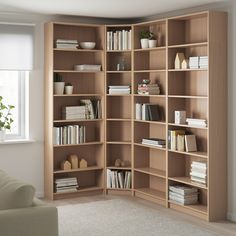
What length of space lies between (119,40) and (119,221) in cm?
249

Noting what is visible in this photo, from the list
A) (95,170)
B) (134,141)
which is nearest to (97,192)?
(95,170)

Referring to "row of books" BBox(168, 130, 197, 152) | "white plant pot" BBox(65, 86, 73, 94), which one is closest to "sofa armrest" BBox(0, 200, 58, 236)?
"row of books" BBox(168, 130, 197, 152)

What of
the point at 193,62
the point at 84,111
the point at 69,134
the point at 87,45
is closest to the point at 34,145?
the point at 69,134

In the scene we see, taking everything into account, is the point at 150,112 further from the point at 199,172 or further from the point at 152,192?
the point at 199,172

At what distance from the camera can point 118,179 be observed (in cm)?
692

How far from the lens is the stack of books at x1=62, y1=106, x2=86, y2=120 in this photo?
21.9ft

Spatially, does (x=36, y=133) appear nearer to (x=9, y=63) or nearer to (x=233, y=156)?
(x=9, y=63)

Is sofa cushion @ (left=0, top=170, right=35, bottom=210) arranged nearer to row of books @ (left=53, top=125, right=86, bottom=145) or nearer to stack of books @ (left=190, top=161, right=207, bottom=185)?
stack of books @ (left=190, top=161, right=207, bottom=185)

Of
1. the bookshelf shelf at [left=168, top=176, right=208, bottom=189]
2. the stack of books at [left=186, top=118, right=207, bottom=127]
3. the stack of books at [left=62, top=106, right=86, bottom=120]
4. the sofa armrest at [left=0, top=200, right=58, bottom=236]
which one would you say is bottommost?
the bookshelf shelf at [left=168, top=176, right=208, bottom=189]

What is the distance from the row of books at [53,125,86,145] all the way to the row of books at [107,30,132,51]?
115 cm

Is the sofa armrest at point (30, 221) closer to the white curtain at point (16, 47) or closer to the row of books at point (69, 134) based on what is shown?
the row of books at point (69, 134)

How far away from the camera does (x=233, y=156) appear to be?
5602mm

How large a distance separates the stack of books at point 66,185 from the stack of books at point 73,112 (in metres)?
0.81

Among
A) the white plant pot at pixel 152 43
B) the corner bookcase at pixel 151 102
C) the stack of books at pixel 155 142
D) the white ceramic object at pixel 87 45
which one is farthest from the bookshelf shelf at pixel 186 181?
the white ceramic object at pixel 87 45
